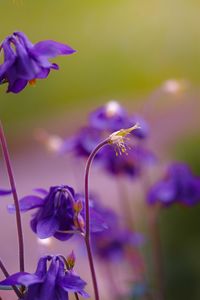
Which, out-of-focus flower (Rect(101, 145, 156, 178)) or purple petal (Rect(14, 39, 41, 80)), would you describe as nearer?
purple petal (Rect(14, 39, 41, 80))

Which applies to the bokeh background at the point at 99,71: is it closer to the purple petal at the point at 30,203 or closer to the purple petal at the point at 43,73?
the purple petal at the point at 30,203

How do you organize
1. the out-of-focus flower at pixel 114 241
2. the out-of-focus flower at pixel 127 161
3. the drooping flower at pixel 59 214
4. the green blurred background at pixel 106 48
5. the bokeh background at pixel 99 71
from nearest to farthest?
the drooping flower at pixel 59 214, the out-of-focus flower at pixel 127 161, the out-of-focus flower at pixel 114 241, the bokeh background at pixel 99 71, the green blurred background at pixel 106 48

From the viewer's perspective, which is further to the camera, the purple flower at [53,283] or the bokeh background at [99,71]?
the bokeh background at [99,71]

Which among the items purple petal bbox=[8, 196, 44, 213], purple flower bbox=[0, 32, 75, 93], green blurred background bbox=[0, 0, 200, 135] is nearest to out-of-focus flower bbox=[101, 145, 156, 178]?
purple petal bbox=[8, 196, 44, 213]

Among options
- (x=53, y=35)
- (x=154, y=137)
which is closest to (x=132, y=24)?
(x=53, y=35)

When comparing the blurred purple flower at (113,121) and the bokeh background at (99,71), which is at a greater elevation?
the bokeh background at (99,71)

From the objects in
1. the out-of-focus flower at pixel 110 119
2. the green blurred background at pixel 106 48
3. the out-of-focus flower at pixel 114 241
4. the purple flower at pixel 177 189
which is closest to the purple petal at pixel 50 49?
the out-of-focus flower at pixel 110 119

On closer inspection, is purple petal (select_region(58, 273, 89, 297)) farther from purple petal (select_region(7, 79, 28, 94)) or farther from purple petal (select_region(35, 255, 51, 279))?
purple petal (select_region(7, 79, 28, 94))

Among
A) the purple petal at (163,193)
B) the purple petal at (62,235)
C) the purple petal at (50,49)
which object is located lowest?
the purple petal at (62,235)
